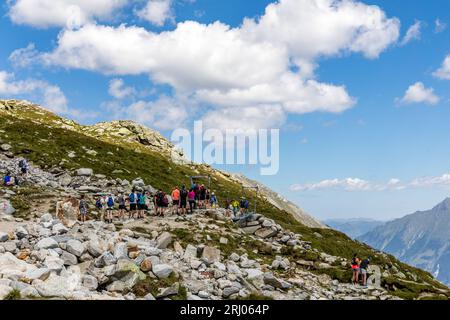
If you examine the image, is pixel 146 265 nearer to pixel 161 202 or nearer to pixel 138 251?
pixel 138 251

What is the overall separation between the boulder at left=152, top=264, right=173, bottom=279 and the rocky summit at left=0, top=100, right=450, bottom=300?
0.13ft

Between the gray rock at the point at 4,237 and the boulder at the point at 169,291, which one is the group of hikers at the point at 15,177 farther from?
the boulder at the point at 169,291

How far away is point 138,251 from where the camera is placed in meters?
18.6

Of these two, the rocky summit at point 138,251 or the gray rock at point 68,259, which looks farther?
the gray rock at point 68,259

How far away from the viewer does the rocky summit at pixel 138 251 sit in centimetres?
1512

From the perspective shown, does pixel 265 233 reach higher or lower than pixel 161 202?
lower

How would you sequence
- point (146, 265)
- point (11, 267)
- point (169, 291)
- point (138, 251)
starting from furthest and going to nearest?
1. point (138, 251)
2. point (146, 265)
3. point (169, 291)
4. point (11, 267)

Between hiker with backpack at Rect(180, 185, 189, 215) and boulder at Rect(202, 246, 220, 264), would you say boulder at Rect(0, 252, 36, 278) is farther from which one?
hiker with backpack at Rect(180, 185, 189, 215)

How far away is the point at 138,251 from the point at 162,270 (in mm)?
2171

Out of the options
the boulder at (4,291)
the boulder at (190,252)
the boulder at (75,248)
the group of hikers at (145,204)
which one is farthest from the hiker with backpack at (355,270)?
the boulder at (4,291)

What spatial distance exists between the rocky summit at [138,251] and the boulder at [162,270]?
1.6 inches

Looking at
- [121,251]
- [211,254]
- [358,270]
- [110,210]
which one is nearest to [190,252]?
[211,254]

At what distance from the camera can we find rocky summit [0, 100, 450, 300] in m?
15.1
